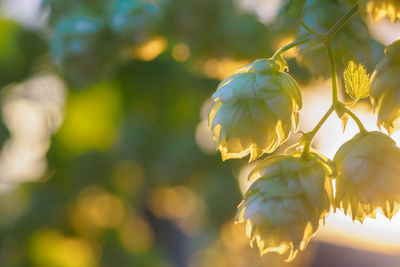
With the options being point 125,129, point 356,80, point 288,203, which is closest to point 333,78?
point 356,80

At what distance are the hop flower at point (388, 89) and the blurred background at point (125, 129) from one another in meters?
0.25

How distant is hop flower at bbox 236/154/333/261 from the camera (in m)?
0.44

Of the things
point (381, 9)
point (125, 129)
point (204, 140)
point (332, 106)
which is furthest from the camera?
point (125, 129)

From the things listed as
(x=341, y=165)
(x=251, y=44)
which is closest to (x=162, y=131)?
(x=251, y=44)

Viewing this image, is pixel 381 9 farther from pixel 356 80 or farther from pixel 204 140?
pixel 204 140

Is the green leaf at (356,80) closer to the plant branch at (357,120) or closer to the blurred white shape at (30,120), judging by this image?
the plant branch at (357,120)

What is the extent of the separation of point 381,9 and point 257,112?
0.44 feet

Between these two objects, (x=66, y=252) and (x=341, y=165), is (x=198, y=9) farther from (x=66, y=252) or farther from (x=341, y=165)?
(x=66, y=252)

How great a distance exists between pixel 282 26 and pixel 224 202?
962 millimetres

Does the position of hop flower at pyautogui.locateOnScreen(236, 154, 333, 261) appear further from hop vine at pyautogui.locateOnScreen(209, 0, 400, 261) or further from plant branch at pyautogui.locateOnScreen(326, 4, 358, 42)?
plant branch at pyautogui.locateOnScreen(326, 4, 358, 42)

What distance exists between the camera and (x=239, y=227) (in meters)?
1.64

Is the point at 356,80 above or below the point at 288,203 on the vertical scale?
above

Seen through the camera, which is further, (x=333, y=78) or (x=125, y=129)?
(x=125, y=129)

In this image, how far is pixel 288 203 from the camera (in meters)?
0.44
